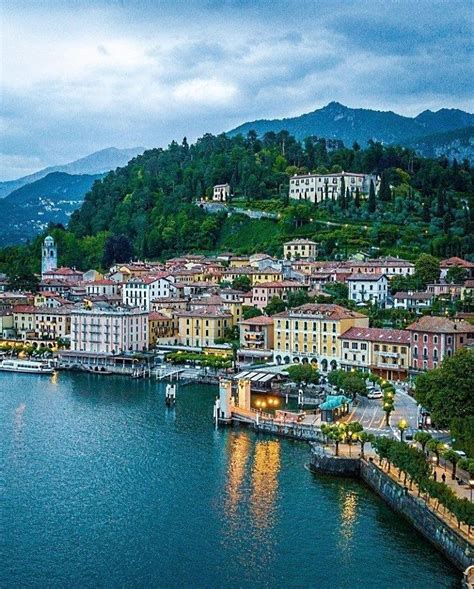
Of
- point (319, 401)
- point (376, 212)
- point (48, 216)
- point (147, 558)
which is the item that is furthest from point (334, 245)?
point (48, 216)

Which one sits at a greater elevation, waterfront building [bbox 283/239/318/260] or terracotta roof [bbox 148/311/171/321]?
waterfront building [bbox 283/239/318/260]

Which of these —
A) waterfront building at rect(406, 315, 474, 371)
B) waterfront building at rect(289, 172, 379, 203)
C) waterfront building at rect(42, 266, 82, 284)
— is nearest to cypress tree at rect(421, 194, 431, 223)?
waterfront building at rect(289, 172, 379, 203)

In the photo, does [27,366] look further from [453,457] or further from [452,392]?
[453,457]

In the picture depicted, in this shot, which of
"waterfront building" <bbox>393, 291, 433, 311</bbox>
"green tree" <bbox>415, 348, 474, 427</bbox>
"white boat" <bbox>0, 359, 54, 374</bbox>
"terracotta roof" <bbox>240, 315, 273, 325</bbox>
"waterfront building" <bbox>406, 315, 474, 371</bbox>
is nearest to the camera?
"green tree" <bbox>415, 348, 474, 427</bbox>

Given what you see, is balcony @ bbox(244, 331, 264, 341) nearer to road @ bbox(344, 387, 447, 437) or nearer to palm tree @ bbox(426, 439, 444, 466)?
road @ bbox(344, 387, 447, 437)

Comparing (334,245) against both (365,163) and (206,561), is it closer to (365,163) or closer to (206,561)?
(365,163)

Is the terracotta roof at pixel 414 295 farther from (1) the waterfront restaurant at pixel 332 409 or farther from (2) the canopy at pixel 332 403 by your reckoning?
(2) the canopy at pixel 332 403

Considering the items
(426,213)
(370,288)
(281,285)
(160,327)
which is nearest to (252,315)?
(281,285)
